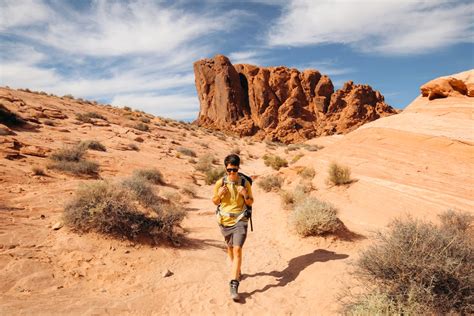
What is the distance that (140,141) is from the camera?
22.0 m

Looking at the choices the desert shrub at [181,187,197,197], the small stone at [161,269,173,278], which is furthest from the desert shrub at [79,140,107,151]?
the small stone at [161,269,173,278]

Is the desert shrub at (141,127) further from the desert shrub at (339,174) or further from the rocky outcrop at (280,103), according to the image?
the rocky outcrop at (280,103)

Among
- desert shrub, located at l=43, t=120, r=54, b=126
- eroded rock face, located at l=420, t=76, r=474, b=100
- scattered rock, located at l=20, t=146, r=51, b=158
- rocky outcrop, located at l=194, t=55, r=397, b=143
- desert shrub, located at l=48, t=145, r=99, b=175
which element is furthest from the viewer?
rocky outcrop, located at l=194, t=55, r=397, b=143

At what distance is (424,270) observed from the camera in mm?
3561

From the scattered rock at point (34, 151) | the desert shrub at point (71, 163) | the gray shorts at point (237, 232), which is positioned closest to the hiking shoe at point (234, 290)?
the gray shorts at point (237, 232)

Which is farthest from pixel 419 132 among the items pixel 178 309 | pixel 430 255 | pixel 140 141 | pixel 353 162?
pixel 140 141

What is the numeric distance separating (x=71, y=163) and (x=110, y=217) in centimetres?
631

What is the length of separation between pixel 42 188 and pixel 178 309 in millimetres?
6089

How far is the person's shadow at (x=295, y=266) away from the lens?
5306 mm

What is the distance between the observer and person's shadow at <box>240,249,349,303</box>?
5.31m

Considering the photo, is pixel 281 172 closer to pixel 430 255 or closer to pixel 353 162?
pixel 353 162

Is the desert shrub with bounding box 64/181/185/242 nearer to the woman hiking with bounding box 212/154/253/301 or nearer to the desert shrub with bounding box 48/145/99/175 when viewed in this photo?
the woman hiking with bounding box 212/154/253/301

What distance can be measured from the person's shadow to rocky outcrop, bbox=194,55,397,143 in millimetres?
49747

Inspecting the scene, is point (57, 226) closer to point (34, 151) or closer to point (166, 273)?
point (166, 273)
